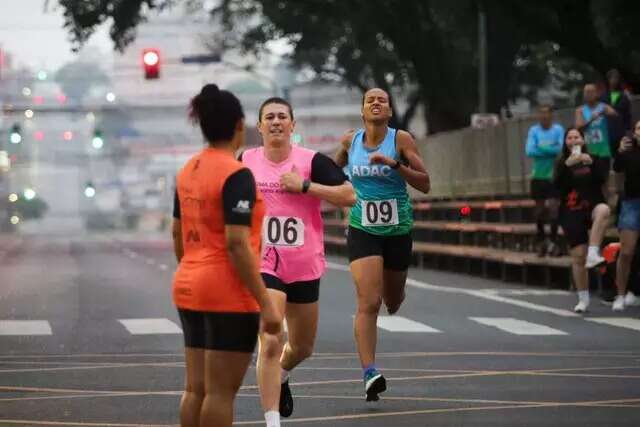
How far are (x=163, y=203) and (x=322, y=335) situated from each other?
164032 millimetres

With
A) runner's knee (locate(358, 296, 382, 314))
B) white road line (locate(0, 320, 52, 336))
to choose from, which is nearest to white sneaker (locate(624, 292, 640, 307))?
white road line (locate(0, 320, 52, 336))

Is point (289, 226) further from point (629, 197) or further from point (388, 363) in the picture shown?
point (629, 197)

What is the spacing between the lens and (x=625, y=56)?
42938 mm

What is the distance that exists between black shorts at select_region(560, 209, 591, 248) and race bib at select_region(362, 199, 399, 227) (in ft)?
27.3

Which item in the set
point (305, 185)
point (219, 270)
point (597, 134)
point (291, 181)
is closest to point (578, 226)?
point (597, 134)

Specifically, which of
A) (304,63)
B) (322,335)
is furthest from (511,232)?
(304,63)

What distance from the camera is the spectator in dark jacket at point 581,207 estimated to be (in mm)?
21219

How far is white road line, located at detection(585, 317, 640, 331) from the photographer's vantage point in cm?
1942

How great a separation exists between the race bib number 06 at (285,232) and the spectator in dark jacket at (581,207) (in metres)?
10.2

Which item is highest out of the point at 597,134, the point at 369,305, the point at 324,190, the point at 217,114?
the point at 217,114

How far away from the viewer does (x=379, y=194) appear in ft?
43.5

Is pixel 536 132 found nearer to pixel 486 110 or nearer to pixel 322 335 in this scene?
pixel 322 335

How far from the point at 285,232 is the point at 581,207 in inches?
413

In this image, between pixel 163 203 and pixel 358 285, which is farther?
pixel 163 203
